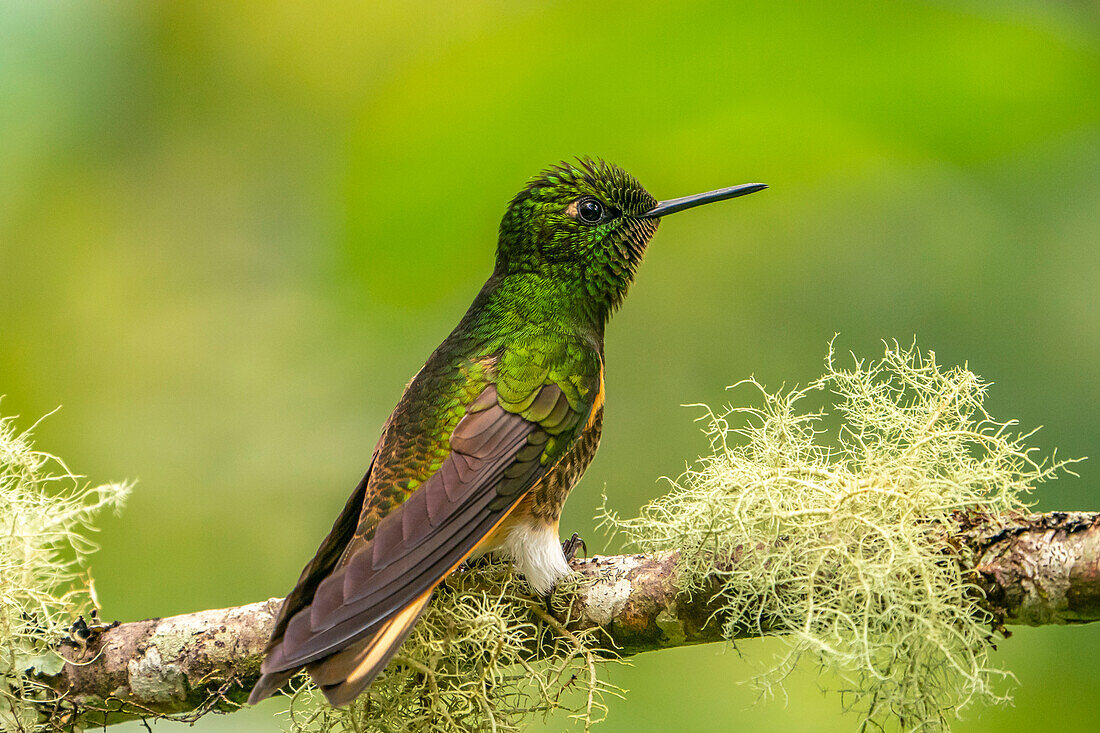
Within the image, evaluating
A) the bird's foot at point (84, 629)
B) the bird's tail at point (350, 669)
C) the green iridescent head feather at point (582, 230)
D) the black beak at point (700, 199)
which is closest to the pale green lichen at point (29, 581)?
the bird's foot at point (84, 629)

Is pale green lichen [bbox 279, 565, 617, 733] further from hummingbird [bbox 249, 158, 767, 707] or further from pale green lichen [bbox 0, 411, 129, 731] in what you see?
pale green lichen [bbox 0, 411, 129, 731]

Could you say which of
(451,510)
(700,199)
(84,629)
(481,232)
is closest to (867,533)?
(451,510)

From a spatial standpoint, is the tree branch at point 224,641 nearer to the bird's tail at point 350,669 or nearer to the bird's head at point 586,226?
the bird's tail at point 350,669

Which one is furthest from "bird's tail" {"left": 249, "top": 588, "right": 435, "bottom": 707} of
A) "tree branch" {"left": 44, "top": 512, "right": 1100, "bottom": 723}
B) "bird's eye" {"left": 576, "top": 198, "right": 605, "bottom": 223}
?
"bird's eye" {"left": 576, "top": 198, "right": 605, "bottom": 223}

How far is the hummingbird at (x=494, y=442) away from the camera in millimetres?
2166

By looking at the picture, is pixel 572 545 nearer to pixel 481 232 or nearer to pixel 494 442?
pixel 494 442

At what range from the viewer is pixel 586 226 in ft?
10.3

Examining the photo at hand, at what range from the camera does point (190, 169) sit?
17.1 feet

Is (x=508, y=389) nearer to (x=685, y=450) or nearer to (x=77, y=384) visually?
(x=685, y=450)

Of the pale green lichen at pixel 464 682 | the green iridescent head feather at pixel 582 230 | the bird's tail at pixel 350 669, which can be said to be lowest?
the pale green lichen at pixel 464 682

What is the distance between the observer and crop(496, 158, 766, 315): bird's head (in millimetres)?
3117

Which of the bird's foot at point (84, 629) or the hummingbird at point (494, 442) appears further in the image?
the bird's foot at point (84, 629)

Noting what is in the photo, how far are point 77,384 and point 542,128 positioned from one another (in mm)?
2283

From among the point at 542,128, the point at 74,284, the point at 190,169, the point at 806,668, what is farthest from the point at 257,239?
the point at 806,668
